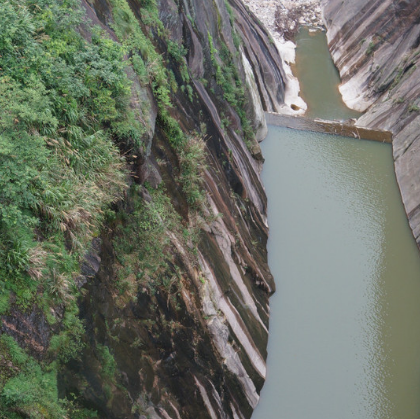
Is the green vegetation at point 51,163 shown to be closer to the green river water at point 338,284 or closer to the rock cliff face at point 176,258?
the rock cliff face at point 176,258

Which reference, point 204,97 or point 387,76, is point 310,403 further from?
point 387,76

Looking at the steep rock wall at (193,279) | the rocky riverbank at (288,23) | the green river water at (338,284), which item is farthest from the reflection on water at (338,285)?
the rocky riverbank at (288,23)

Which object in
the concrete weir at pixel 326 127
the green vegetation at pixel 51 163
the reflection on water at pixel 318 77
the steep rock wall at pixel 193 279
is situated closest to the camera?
the green vegetation at pixel 51 163

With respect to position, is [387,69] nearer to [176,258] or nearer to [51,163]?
[176,258]

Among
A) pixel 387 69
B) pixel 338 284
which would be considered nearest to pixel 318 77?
pixel 387 69

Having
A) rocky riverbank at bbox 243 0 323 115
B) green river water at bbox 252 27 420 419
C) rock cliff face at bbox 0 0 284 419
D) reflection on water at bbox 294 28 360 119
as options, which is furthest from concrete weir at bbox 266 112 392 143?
rock cliff face at bbox 0 0 284 419

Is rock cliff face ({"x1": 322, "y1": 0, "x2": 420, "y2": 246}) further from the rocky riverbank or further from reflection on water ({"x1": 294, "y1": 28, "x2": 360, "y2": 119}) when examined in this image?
the rocky riverbank
